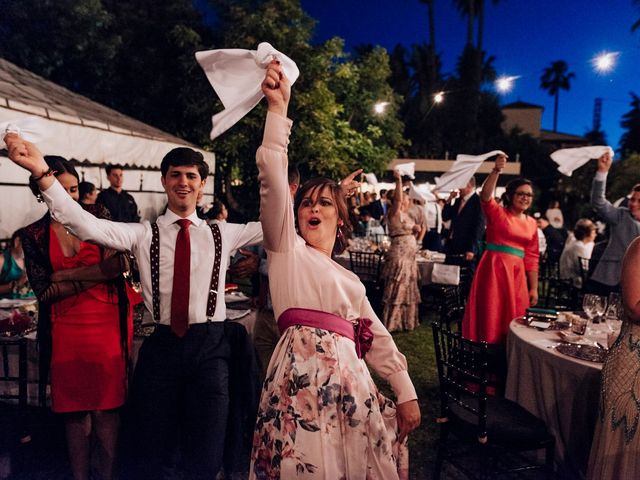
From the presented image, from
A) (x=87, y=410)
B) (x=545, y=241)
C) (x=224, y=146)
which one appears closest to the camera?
(x=87, y=410)

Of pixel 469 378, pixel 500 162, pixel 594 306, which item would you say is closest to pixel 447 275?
pixel 500 162

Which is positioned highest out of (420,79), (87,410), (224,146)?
(420,79)

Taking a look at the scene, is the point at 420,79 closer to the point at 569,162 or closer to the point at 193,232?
the point at 569,162

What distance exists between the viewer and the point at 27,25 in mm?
13727

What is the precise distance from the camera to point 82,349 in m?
2.57

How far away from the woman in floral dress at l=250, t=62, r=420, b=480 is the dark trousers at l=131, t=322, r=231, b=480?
20.9 inches

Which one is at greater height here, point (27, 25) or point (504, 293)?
point (27, 25)

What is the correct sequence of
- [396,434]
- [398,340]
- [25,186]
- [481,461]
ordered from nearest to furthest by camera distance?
[396,434]
[481,461]
[398,340]
[25,186]

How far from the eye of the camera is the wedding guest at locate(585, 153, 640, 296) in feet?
15.6

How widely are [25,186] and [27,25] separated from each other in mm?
9162

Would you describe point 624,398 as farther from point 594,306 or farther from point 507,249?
point 507,249

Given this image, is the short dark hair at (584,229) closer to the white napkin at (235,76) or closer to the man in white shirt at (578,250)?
the man in white shirt at (578,250)

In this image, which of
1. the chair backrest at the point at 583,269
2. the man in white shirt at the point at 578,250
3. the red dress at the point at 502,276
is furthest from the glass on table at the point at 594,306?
the man in white shirt at the point at 578,250

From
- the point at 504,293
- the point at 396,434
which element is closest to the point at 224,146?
the point at 504,293
